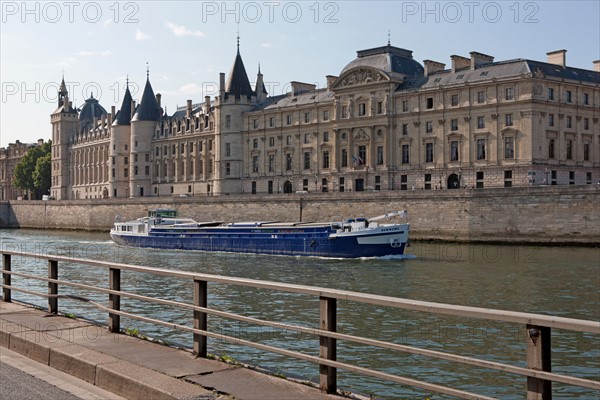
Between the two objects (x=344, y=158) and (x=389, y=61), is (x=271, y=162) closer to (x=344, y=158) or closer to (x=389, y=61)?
(x=344, y=158)

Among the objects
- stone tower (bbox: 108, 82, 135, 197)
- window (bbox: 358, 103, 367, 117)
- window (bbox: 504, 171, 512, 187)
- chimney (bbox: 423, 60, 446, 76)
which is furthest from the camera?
A: stone tower (bbox: 108, 82, 135, 197)

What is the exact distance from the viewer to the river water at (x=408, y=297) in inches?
499

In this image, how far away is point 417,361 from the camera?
1343cm

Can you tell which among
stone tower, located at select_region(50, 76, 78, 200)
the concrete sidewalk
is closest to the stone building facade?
stone tower, located at select_region(50, 76, 78, 200)

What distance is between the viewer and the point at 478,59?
68.7 metres

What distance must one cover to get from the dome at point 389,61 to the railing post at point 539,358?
69228 millimetres

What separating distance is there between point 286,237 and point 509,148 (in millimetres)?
28698

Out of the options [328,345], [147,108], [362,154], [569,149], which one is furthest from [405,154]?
[328,345]

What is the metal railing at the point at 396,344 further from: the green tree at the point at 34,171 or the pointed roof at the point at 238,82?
the green tree at the point at 34,171

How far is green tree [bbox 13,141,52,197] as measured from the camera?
12375 cm

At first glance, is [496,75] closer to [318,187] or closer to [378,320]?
[318,187]

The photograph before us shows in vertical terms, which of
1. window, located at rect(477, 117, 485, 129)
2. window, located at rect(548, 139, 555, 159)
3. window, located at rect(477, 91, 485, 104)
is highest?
window, located at rect(477, 91, 485, 104)

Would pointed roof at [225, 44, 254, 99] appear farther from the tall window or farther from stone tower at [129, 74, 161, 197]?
stone tower at [129, 74, 161, 197]

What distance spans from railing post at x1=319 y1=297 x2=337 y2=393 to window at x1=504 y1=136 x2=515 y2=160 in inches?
2369
